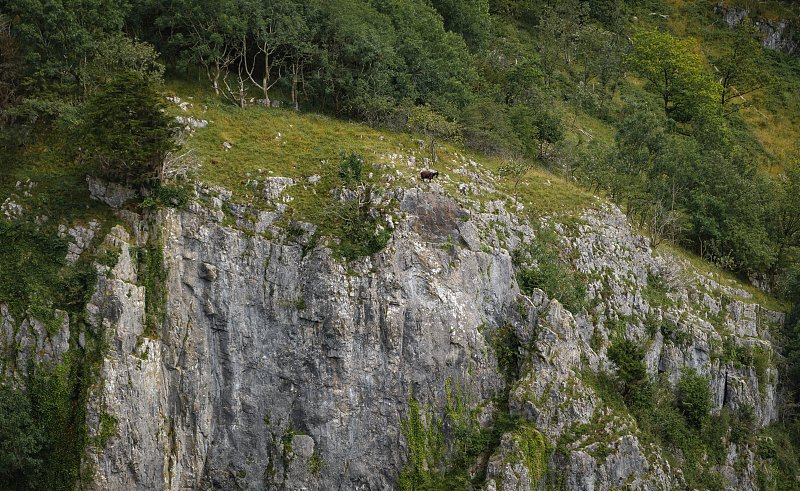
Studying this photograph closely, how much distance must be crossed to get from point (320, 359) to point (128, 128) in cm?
1575

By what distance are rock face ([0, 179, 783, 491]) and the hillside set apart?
0.39ft

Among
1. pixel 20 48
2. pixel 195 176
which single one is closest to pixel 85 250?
pixel 195 176

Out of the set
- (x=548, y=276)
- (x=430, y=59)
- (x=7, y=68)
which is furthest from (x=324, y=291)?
(x=430, y=59)

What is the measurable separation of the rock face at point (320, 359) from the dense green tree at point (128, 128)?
2945 millimetres

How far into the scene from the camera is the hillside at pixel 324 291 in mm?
38906

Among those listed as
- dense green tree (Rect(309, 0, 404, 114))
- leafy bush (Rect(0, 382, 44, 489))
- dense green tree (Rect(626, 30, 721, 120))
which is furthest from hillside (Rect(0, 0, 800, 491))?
dense green tree (Rect(626, 30, 721, 120))

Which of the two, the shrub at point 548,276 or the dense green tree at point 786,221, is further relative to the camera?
the dense green tree at point 786,221

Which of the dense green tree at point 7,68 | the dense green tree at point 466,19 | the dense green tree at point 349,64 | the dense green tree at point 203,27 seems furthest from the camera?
the dense green tree at point 466,19

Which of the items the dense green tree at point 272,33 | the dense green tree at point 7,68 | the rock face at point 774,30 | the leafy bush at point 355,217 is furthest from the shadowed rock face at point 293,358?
the rock face at point 774,30

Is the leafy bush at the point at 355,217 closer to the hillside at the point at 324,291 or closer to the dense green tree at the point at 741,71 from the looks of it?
the hillside at the point at 324,291

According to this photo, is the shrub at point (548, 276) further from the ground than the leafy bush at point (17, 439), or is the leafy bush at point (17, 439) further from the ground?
the shrub at point (548, 276)

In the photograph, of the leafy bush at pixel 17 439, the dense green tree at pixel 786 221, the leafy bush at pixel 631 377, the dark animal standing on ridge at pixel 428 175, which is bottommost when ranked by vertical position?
the leafy bush at pixel 17 439

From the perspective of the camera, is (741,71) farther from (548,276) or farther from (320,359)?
(320,359)

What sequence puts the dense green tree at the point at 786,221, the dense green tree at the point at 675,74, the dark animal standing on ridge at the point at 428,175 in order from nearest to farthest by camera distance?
the dark animal standing on ridge at the point at 428,175, the dense green tree at the point at 786,221, the dense green tree at the point at 675,74
